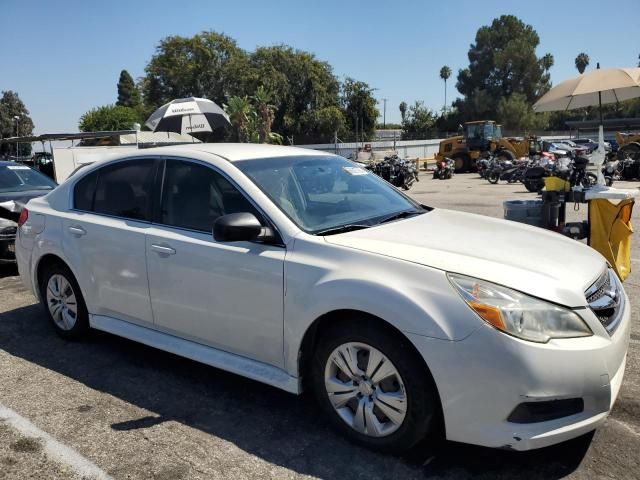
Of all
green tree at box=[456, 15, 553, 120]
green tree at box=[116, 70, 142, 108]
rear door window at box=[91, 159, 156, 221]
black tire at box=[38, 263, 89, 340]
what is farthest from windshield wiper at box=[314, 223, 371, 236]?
green tree at box=[116, 70, 142, 108]

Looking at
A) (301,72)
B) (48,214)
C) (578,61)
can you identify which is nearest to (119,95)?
(301,72)

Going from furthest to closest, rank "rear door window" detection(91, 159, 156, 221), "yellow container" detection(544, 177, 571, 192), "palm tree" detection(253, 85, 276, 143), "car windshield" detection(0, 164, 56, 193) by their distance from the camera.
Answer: "palm tree" detection(253, 85, 276, 143) → "car windshield" detection(0, 164, 56, 193) → "yellow container" detection(544, 177, 571, 192) → "rear door window" detection(91, 159, 156, 221)

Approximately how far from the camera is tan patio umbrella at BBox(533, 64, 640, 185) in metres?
6.62

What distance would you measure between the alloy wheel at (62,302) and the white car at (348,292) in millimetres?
41

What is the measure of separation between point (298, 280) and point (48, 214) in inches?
107

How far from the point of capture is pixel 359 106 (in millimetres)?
62250

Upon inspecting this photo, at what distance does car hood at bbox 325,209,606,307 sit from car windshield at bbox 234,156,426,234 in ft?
0.65

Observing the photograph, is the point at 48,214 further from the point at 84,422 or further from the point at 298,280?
the point at 298,280

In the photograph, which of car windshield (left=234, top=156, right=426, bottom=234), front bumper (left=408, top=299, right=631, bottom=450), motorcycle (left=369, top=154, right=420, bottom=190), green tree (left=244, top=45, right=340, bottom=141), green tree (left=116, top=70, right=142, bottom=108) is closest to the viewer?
front bumper (left=408, top=299, right=631, bottom=450)

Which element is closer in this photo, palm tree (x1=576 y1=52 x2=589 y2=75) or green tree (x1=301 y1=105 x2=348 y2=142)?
green tree (x1=301 y1=105 x2=348 y2=142)

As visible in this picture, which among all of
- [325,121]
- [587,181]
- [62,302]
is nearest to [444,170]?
[587,181]

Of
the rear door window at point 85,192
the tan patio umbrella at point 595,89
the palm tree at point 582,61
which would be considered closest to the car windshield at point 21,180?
the rear door window at point 85,192

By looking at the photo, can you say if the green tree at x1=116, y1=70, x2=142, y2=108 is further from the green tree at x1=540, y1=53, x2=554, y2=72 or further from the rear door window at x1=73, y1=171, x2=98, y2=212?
the rear door window at x1=73, y1=171, x2=98, y2=212

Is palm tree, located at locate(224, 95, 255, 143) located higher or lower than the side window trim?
higher
